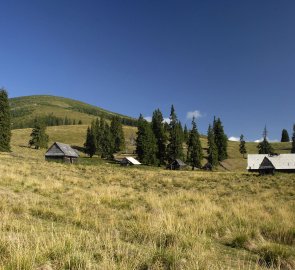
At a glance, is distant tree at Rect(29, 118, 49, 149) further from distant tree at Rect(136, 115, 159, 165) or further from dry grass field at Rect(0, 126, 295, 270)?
dry grass field at Rect(0, 126, 295, 270)

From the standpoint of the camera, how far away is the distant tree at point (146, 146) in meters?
95.6

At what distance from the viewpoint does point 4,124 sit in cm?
8044

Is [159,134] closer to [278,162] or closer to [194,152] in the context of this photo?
[194,152]

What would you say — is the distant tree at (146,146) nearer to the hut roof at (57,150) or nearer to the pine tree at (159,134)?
the pine tree at (159,134)

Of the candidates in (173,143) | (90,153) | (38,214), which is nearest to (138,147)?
(173,143)

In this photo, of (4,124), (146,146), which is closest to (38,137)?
(4,124)

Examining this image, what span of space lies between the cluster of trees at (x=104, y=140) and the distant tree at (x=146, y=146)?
14657 mm

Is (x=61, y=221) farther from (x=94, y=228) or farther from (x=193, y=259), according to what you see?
(x=193, y=259)

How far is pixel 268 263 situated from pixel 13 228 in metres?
5.52

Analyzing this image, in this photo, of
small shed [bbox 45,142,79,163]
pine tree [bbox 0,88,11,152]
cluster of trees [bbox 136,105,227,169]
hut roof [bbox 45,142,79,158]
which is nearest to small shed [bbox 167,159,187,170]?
cluster of trees [bbox 136,105,227,169]

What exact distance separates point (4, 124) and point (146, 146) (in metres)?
35.5

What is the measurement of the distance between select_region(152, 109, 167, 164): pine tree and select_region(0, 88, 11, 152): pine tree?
40168 millimetres

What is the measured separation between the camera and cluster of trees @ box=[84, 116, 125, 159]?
10850 cm

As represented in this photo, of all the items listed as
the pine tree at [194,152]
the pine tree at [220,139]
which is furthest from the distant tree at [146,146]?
the pine tree at [220,139]
